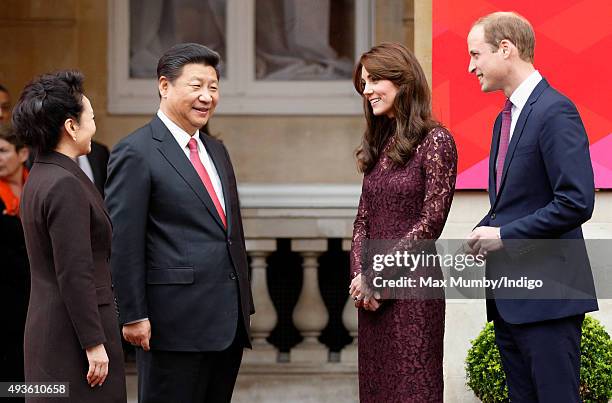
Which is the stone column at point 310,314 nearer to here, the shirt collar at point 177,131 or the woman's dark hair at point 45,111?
the shirt collar at point 177,131

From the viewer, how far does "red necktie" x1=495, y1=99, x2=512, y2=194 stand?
4184 mm

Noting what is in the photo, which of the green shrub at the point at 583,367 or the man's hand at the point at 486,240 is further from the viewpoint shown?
the green shrub at the point at 583,367

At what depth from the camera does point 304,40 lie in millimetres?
9281

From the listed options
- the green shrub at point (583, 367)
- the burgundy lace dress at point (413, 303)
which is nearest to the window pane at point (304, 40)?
the green shrub at point (583, 367)

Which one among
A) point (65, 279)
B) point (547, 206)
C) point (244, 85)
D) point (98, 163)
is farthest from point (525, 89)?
point (244, 85)

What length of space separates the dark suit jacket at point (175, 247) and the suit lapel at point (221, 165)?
9 centimetres

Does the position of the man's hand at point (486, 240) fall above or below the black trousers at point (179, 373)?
above

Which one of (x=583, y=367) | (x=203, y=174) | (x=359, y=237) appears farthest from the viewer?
(x=583, y=367)

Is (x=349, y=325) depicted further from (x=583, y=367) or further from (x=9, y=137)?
(x=9, y=137)

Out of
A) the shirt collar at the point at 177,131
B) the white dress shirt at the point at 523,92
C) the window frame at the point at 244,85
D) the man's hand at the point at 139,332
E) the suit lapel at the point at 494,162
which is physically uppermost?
the window frame at the point at 244,85

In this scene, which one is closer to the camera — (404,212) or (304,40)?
(404,212)

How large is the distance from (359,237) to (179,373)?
911 mm

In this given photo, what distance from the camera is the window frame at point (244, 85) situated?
9.09m

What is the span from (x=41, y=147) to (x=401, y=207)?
1395 mm
